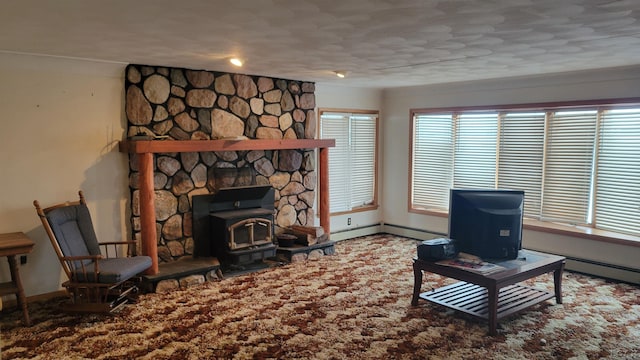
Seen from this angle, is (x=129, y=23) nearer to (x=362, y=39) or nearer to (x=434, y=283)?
(x=362, y=39)

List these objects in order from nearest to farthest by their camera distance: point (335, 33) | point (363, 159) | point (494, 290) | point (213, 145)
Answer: point (335, 33) < point (494, 290) < point (213, 145) < point (363, 159)

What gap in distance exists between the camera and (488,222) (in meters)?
4.08

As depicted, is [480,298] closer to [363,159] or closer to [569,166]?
[569,166]

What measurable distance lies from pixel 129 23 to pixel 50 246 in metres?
2.57

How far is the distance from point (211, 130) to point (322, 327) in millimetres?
2641

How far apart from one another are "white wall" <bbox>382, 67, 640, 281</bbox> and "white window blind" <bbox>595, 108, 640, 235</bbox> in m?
0.24

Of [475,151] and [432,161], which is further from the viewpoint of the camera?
[432,161]

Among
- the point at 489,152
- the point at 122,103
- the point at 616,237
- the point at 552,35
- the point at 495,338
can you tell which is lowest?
the point at 495,338

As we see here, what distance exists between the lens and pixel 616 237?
16.6 ft

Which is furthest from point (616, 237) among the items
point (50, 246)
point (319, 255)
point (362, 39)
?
point (50, 246)

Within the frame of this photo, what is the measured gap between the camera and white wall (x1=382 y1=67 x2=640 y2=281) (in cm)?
502

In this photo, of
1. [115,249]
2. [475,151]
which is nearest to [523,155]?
[475,151]

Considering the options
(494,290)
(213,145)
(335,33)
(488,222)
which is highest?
(335,33)

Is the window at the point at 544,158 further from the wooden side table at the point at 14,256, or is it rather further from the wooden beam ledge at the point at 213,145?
the wooden side table at the point at 14,256
